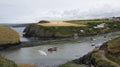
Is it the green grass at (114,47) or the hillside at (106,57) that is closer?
the hillside at (106,57)

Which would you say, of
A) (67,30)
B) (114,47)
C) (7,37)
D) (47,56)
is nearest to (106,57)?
(114,47)

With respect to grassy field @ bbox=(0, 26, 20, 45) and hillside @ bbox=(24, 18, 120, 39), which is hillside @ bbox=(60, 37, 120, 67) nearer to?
grassy field @ bbox=(0, 26, 20, 45)

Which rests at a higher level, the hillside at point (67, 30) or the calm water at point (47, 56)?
the calm water at point (47, 56)

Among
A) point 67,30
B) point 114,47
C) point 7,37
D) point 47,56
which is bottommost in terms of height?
point 67,30

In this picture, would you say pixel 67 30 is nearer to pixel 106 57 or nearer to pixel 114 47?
pixel 114 47

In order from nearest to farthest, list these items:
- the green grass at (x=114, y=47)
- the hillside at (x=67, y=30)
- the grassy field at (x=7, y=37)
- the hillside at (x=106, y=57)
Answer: the hillside at (x=106, y=57) < the green grass at (x=114, y=47) < the grassy field at (x=7, y=37) < the hillside at (x=67, y=30)

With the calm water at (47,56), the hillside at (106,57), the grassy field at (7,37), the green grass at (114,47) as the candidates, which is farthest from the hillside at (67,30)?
the green grass at (114,47)

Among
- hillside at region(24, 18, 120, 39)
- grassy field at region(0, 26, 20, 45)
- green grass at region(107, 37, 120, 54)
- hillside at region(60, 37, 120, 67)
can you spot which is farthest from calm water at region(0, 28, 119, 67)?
hillside at region(24, 18, 120, 39)

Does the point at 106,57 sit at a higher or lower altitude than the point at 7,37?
higher

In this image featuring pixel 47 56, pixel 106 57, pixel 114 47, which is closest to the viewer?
pixel 106 57

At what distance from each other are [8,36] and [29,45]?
384 inches

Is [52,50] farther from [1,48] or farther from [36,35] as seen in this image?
[36,35]

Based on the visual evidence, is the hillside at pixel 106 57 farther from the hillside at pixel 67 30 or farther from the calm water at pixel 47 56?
the hillside at pixel 67 30

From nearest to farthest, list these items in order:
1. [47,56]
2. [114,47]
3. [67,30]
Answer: [114,47], [47,56], [67,30]
